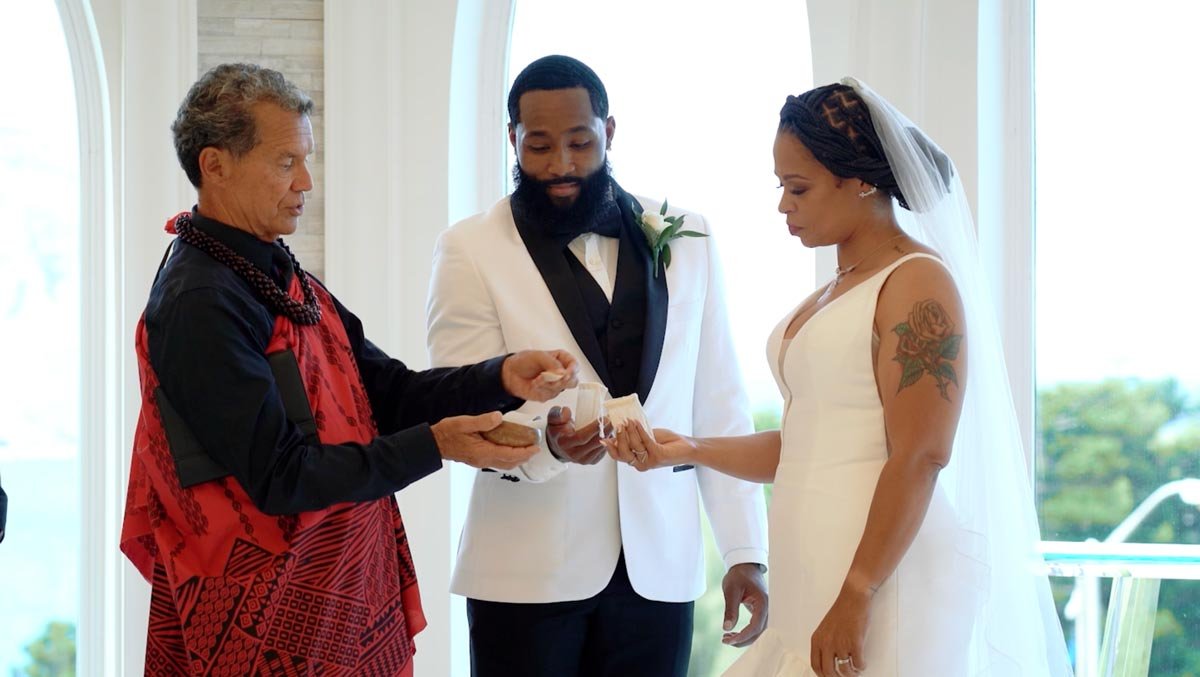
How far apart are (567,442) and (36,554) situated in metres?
3.05

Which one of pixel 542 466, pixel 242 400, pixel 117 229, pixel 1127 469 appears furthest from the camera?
pixel 117 229

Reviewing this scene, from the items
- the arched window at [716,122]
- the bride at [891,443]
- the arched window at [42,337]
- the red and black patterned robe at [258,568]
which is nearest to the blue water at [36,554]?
the arched window at [42,337]

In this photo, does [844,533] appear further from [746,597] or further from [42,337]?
[42,337]

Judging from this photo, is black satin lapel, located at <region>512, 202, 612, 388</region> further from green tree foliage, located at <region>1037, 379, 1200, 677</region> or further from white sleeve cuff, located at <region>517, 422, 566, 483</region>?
green tree foliage, located at <region>1037, 379, 1200, 677</region>

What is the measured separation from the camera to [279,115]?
2373mm

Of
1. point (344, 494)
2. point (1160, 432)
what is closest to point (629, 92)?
point (1160, 432)

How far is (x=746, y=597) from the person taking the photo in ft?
9.49

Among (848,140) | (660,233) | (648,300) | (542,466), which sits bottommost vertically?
(542,466)

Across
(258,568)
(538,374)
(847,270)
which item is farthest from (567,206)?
(258,568)

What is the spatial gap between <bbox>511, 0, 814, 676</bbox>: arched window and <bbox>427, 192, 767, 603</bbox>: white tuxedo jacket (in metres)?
1.50

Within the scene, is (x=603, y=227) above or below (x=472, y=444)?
above

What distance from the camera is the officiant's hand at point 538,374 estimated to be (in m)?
2.57

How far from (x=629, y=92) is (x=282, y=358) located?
2.52m

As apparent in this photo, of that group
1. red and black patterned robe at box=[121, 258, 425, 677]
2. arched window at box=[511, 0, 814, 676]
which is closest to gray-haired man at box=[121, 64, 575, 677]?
red and black patterned robe at box=[121, 258, 425, 677]
